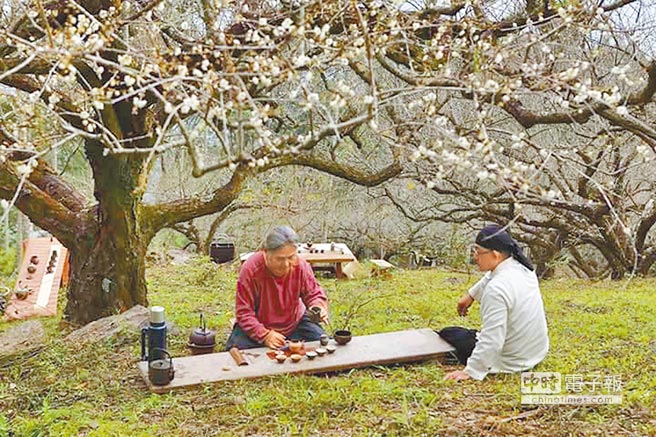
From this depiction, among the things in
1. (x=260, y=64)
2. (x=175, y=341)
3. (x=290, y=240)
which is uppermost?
(x=260, y=64)

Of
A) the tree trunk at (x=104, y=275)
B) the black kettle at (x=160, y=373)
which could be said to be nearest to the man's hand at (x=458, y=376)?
the black kettle at (x=160, y=373)

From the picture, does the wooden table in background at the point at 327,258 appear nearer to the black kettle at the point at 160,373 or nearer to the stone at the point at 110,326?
the stone at the point at 110,326

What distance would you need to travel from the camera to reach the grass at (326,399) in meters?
2.77

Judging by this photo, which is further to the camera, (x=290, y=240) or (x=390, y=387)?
(x=290, y=240)

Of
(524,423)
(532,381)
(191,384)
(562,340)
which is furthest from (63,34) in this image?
(562,340)

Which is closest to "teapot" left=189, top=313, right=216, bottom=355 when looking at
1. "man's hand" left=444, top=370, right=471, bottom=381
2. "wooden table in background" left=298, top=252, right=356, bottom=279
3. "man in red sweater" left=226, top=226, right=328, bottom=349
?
"man in red sweater" left=226, top=226, right=328, bottom=349

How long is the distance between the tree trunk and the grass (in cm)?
30

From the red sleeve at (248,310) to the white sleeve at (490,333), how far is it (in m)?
1.36

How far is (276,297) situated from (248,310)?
217 mm

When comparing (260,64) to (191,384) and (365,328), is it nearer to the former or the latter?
(191,384)

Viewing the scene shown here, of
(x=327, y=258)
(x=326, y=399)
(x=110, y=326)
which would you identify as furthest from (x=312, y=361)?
(x=327, y=258)

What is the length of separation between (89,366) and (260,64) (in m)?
2.40

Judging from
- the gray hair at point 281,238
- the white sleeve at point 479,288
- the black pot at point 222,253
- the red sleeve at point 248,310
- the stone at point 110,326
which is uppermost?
the gray hair at point 281,238

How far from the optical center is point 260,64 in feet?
7.82
